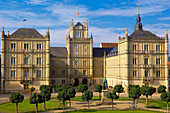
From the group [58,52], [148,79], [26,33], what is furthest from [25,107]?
[58,52]

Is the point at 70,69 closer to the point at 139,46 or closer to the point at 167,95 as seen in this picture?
the point at 139,46

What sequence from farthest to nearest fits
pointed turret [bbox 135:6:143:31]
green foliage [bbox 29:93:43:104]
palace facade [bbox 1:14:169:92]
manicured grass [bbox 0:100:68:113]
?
pointed turret [bbox 135:6:143:31], palace facade [bbox 1:14:169:92], manicured grass [bbox 0:100:68:113], green foliage [bbox 29:93:43:104]

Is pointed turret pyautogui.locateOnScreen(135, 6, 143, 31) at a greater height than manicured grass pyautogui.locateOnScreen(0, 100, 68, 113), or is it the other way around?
pointed turret pyautogui.locateOnScreen(135, 6, 143, 31)

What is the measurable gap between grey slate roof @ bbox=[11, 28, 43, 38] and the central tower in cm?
2059

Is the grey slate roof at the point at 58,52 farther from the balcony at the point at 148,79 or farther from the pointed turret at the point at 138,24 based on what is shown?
the balcony at the point at 148,79

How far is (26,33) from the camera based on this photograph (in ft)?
275

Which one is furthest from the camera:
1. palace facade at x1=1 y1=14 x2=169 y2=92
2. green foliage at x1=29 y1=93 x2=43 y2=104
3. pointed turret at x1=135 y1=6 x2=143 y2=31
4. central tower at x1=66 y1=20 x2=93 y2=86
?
central tower at x1=66 y1=20 x2=93 y2=86

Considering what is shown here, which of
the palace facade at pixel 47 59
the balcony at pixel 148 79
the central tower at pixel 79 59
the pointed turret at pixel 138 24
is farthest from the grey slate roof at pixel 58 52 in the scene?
the balcony at pixel 148 79

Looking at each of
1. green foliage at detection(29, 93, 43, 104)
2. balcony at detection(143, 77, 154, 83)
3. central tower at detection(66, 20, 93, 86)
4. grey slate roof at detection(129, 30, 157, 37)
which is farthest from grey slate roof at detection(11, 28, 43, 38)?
balcony at detection(143, 77, 154, 83)

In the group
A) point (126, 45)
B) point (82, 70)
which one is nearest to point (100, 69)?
point (82, 70)

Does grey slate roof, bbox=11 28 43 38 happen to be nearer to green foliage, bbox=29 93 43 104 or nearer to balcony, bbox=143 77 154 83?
green foliage, bbox=29 93 43 104

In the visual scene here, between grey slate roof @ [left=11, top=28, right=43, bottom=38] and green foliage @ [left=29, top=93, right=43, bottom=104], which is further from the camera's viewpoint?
grey slate roof @ [left=11, top=28, right=43, bottom=38]

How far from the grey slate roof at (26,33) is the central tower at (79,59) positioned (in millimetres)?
20592

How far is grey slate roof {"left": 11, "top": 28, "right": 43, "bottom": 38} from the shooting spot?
82.1 meters
